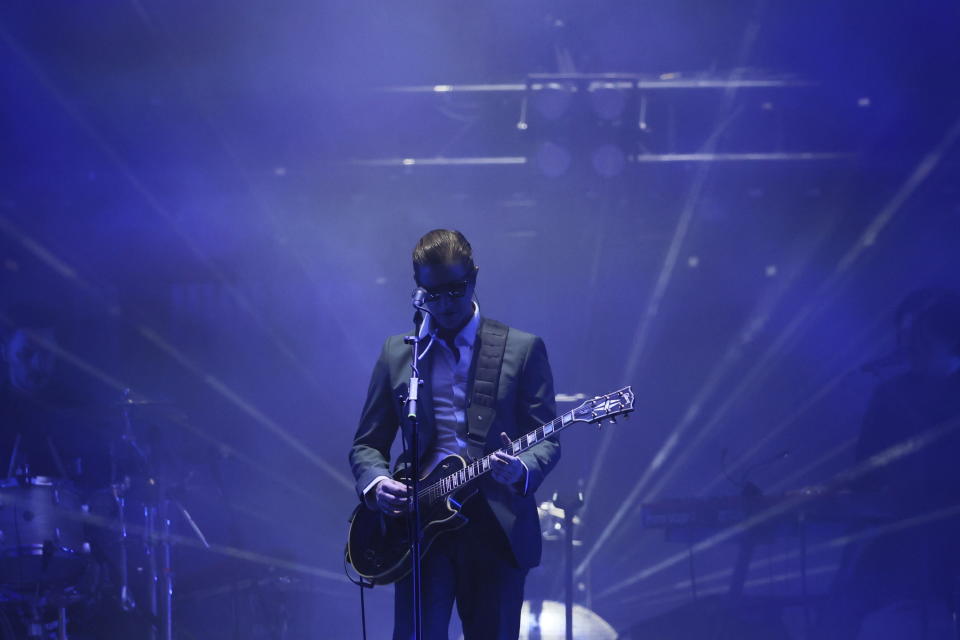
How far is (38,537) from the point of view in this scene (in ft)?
18.9

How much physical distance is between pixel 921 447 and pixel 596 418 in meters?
3.48

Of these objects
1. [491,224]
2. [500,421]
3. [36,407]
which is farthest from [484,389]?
[36,407]

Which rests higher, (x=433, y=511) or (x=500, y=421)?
(x=500, y=421)

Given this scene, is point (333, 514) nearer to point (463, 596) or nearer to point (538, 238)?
point (538, 238)

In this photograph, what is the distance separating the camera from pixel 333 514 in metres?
8.52

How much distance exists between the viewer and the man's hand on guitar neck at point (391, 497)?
2.88m

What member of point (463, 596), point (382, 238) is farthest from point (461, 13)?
point (463, 596)

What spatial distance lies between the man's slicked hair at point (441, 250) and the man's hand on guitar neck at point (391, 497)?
70 cm

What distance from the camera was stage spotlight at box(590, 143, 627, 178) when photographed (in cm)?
737

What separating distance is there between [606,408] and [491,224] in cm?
530

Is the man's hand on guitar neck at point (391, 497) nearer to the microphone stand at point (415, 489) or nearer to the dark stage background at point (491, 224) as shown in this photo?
the microphone stand at point (415, 489)

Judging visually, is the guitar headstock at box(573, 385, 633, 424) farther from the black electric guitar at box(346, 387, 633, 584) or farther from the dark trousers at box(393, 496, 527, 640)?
the dark trousers at box(393, 496, 527, 640)

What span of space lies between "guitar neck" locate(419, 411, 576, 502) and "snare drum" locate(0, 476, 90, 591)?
3.80 metres

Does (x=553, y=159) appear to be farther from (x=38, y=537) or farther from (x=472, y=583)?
(x=472, y=583)
